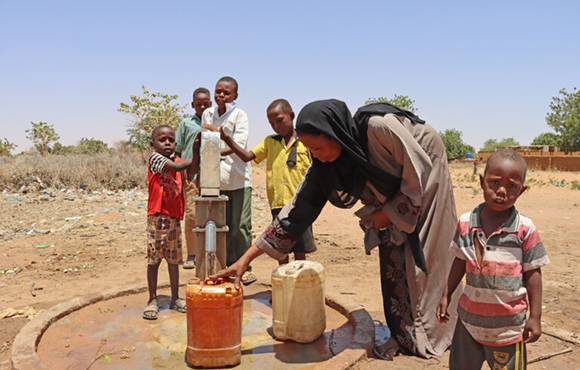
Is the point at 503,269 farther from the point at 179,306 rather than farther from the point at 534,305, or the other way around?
the point at 179,306

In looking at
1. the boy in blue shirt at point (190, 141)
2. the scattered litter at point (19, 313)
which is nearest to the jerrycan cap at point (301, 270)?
the scattered litter at point (19, 313)

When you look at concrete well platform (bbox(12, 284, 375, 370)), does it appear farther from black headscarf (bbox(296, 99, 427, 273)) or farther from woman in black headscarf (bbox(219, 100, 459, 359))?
black headscarf (bbox(296, 99, 427, 273))

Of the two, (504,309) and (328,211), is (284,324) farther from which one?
(328,211)

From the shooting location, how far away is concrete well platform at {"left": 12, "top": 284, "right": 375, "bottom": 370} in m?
2.65

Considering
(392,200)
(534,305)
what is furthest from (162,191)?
(534,305)

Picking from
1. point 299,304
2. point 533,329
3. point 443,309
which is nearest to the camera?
point 533,329

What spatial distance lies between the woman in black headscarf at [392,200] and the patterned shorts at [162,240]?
105cm

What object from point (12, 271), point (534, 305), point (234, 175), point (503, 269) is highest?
point (234, 175)

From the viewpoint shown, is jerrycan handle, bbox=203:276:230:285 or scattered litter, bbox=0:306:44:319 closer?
jerrycan handle, bbox=203:276:230:285

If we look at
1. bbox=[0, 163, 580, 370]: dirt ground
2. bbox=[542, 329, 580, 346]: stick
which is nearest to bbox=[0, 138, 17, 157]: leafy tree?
bbox=[0, 163, 580, 370]: dirt ground

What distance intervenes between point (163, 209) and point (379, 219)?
1741 millimetres

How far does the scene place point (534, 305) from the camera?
1.83 m

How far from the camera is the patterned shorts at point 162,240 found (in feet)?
11.5

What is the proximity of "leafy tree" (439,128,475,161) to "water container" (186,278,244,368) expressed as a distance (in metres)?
54.1
